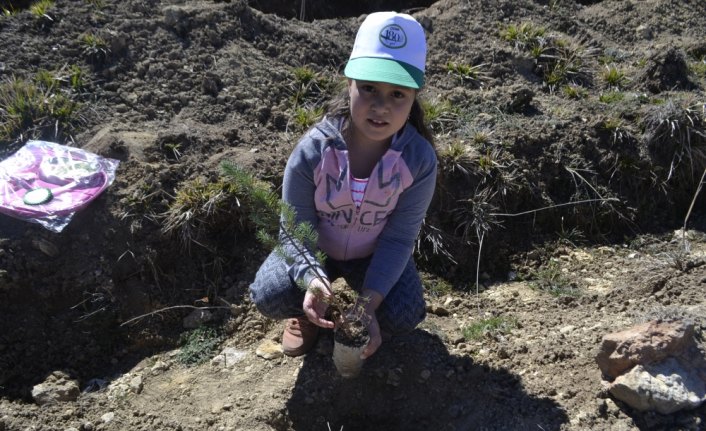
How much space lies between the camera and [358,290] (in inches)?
125

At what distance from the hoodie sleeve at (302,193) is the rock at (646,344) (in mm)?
1189

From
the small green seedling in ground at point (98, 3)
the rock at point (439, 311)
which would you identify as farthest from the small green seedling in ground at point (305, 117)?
the small green seedling in ground at point (98, 3)

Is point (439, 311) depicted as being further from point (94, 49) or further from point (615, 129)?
point (94, 49)

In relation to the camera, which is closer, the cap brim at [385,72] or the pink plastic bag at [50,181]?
the cap brim at [385,72]

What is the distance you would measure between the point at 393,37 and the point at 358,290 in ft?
3.72

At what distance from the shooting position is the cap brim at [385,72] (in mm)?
2600

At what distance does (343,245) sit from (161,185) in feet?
4.05

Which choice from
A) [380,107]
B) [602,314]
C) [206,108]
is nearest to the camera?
[380,107]

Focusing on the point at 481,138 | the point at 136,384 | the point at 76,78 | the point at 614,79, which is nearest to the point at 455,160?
the point at 481,138

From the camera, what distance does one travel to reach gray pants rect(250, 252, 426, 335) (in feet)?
10.1

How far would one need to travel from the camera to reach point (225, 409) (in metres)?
3.09

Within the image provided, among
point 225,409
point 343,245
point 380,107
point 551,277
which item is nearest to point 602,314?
point 551,277

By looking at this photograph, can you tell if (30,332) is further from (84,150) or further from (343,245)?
(343,245)

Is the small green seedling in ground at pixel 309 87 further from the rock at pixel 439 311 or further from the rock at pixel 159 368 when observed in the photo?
the rock at pixel 159 368
